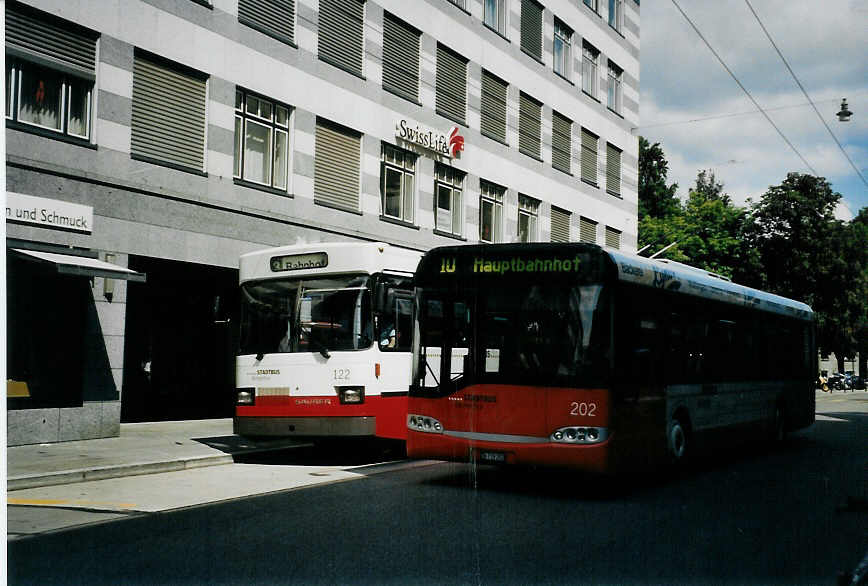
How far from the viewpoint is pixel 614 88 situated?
120 feet

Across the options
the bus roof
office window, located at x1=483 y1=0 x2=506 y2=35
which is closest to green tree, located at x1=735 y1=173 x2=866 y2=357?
office window, located at x1=483 y1=0 x2=506 y2=35

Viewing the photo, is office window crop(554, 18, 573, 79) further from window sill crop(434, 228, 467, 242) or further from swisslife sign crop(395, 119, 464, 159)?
window sill crop(434, 228, 467, 242)

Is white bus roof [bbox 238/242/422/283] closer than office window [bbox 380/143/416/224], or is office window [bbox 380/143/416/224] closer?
white bus roof [bbox 238/242/422/283]

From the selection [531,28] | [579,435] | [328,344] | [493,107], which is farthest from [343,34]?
[579,435]

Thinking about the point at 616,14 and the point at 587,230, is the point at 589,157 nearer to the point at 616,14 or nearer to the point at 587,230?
the point at 587,230

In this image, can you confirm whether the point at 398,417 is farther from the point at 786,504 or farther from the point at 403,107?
the point at 403,107

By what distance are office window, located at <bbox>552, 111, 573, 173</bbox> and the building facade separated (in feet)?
0.27

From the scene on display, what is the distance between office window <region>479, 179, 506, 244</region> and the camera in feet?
92.4

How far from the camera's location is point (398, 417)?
1314 centimetres

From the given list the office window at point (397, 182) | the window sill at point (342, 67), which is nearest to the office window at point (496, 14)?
the office window at point (397, 182)

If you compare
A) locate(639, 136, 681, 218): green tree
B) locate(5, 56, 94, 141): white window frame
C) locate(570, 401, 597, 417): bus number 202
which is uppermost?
locate(639, 136, 681, 218): green tree

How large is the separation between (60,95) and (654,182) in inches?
2034

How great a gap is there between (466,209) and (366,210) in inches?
190

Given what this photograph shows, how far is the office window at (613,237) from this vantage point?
3599 cm
